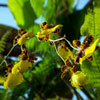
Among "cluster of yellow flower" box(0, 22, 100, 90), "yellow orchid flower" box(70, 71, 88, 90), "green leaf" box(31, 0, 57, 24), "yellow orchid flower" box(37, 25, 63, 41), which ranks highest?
"green leaf" box(31, 0, 57, 24)

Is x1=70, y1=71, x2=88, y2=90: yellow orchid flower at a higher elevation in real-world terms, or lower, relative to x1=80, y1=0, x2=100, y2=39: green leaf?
lower

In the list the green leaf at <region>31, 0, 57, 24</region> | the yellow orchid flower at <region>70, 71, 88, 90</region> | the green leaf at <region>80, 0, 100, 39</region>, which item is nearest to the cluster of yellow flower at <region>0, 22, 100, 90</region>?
the yellow orchid flower at <region>70, 71, 88, 90</region>

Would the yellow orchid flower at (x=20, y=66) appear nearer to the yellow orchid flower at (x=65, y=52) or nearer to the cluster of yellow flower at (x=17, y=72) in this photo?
the cluster of yellow flower at (x=17, y=72)

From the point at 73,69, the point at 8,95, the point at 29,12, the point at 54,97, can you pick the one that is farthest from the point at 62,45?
the point at 54,97

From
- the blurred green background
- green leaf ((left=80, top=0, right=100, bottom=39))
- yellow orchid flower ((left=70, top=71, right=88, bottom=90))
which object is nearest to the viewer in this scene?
yellow orchid flower ((left=70, top=71, right=88, bottom=90))

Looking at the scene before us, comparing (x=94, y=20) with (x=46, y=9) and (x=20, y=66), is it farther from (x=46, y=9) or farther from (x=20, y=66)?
(x=46, y=9)

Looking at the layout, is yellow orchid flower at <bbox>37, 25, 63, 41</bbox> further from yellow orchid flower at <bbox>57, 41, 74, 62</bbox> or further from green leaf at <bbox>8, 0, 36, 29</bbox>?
green leaf at <bbox>8, 0, 36, 29</bbox>

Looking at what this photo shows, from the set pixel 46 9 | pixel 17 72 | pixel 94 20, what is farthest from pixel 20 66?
pixel 46 9

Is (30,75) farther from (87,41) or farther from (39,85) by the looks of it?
(87,41)
